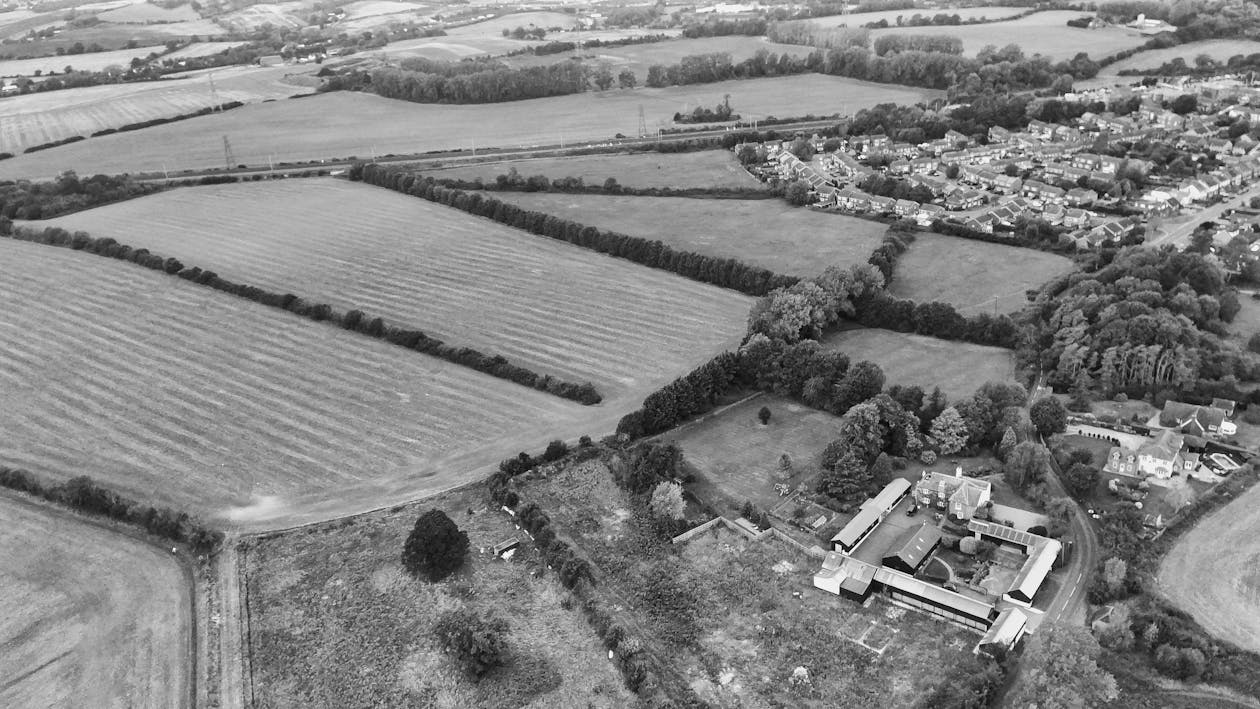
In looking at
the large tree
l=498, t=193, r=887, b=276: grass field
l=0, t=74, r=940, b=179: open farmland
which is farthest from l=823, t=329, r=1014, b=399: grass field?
l=0, t=74, r=940, b=179: open farmland

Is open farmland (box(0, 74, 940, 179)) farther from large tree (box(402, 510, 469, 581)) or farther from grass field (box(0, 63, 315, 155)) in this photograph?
large tree (box(402, 510, 469, 581))

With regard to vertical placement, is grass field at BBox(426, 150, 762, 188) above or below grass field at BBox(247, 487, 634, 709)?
above

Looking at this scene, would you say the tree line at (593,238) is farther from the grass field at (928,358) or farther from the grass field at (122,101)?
the grass field at (122,101)

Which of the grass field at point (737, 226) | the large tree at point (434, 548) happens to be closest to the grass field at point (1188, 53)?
the grass field at point (737, 226)

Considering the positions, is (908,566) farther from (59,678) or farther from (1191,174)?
(1191,174)

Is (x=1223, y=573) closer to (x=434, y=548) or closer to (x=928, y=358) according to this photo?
(x=928, y=358)

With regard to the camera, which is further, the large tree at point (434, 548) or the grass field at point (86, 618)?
the large tree at point (434, 548)
